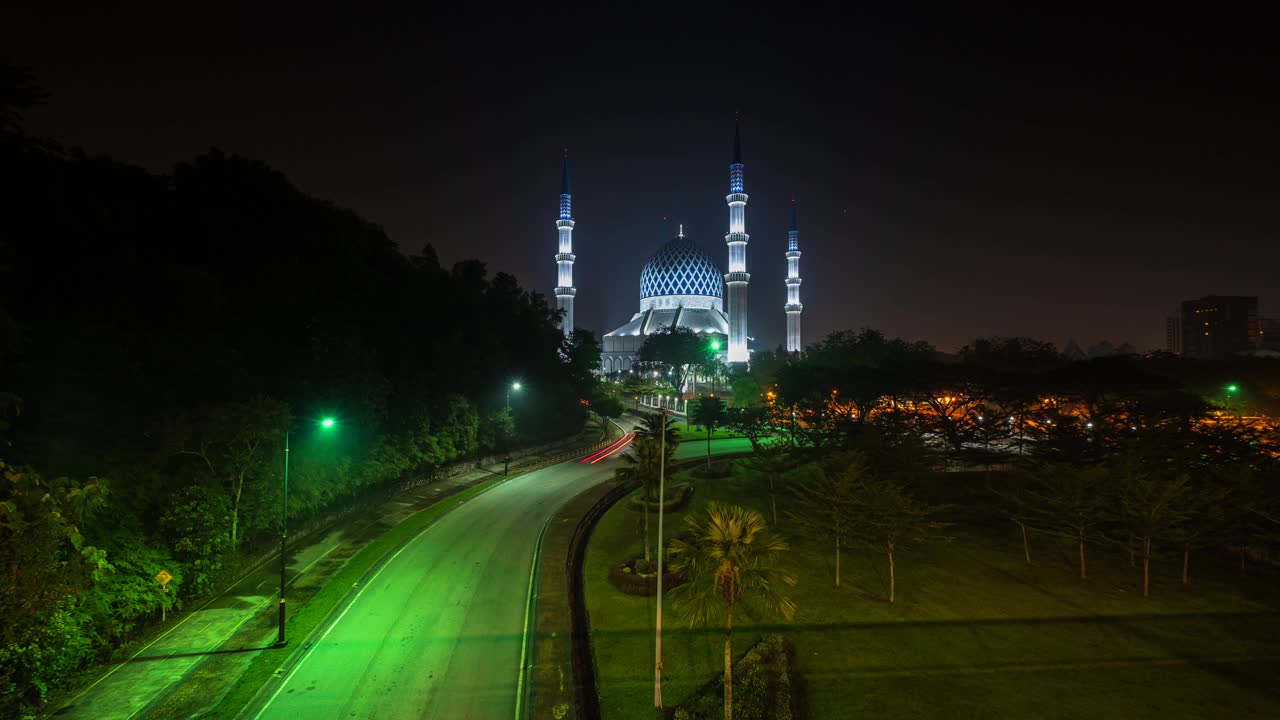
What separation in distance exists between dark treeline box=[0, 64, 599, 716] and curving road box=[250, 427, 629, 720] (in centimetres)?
522

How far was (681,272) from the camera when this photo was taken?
103000mm

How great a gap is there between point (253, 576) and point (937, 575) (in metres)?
24.5

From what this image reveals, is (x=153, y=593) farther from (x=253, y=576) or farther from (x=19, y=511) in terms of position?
(x=19, y=511)

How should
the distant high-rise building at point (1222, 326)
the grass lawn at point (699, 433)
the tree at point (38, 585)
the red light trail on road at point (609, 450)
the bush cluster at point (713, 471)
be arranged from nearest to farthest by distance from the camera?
1. the tree at point (38, 585)
2. the bush cluster at point (713, 471)
3. the red light trail on road at point (609, 450)
4. the grass lawn at point (699, 433)
5. the distant high-rise building at point (1222, 326)

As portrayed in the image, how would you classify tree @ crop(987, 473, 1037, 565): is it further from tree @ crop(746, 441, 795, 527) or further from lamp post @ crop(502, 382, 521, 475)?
lamp post @ crop(502, 382, 521, 475)

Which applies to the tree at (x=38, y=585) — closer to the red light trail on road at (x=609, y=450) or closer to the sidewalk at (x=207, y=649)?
the sidewalk at (x=207, y=649)

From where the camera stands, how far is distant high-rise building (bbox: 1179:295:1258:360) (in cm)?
13100

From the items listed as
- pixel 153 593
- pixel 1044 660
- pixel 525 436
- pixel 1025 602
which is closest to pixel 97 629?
pixel 153 593

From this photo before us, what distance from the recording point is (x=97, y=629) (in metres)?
15.4

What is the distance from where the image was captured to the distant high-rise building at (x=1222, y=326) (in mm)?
131000

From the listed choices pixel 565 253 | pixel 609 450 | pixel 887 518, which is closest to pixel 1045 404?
pixel 887 518

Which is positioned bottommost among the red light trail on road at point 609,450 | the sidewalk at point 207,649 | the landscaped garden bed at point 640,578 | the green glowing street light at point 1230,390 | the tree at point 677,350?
the sidewalk at point 207,649

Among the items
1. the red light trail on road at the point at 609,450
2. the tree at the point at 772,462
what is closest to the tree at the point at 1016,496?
the tree at the point at 772,462

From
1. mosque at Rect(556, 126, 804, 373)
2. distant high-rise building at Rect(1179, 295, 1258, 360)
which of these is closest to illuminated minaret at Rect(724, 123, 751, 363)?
mosque at Rect(556, 126, 804, 373)
